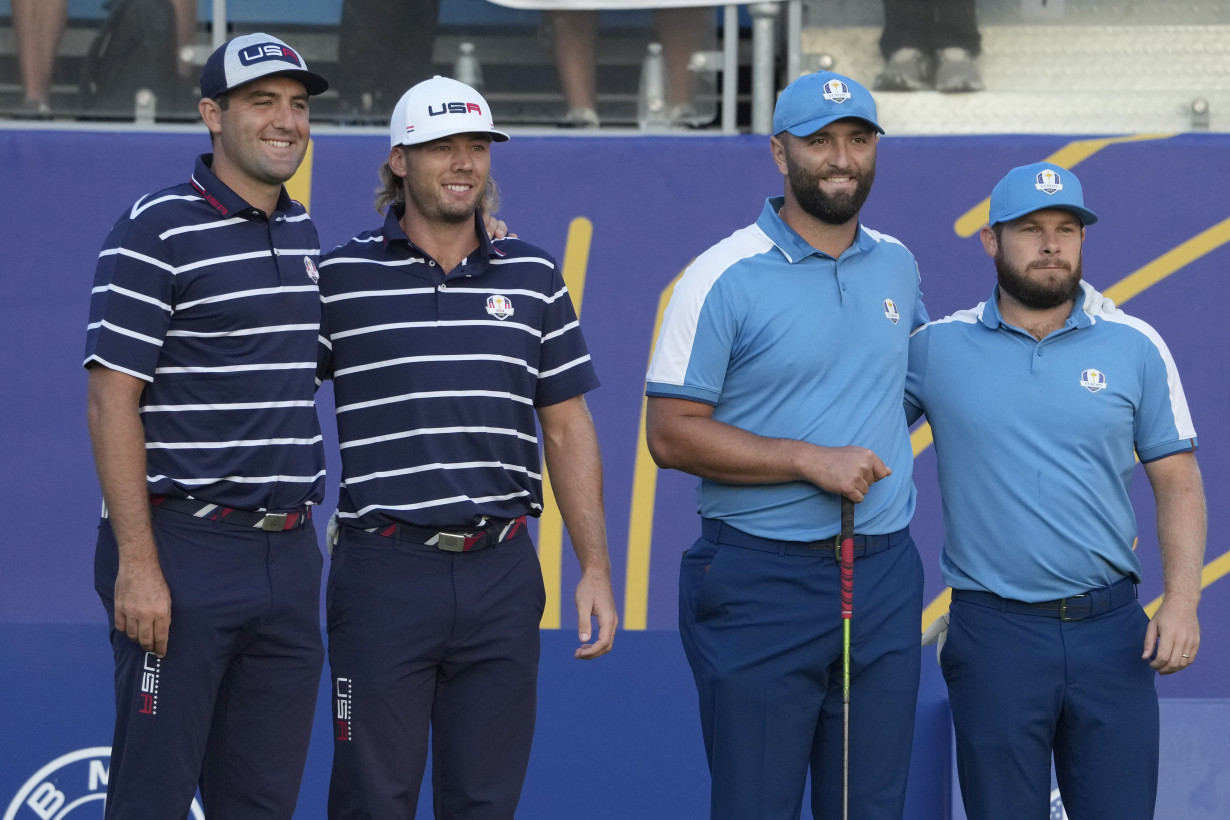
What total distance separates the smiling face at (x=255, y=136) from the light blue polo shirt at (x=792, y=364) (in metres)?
0.89

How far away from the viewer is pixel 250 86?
9.75 feet

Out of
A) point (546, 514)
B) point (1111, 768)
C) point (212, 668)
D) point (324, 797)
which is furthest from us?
point (546, 514)

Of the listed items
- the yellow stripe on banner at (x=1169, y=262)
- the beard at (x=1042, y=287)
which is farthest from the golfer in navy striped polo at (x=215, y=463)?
the yellow stripe on banner at (x=1169, y=262)

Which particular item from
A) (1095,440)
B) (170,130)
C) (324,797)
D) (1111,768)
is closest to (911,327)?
(1095,440)

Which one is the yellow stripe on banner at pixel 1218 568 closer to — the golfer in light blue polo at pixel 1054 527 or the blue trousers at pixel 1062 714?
the golfer in light blue polo at pixel 1054 527

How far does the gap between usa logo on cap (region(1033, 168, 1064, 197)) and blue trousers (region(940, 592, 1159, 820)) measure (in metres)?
0.96

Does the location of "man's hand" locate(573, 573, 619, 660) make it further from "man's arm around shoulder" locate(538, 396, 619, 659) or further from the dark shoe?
the dark shoe

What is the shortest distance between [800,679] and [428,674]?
2.58 feet

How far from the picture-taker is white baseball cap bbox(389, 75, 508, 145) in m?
3.03

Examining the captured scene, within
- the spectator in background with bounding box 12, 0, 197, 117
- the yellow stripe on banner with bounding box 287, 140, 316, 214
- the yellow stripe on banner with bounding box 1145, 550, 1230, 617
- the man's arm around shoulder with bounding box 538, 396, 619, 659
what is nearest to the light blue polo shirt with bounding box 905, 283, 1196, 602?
the man's arm around shoulder with bounding box 538, 396, 619, 659

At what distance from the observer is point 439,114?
3039 millimetres

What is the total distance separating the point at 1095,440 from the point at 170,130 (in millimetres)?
3332

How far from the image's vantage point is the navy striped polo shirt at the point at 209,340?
2779 mm

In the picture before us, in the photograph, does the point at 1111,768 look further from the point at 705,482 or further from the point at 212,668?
the point at 212,668
